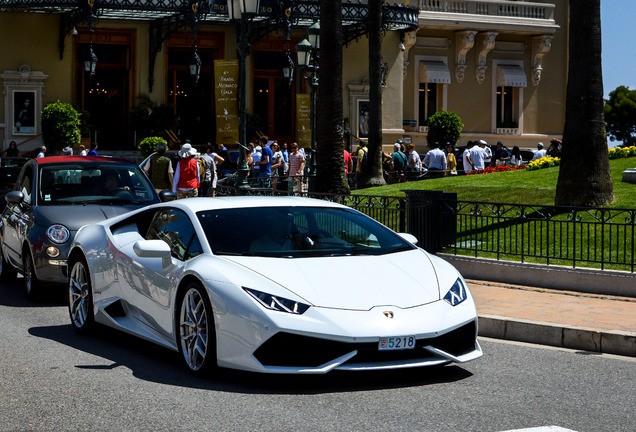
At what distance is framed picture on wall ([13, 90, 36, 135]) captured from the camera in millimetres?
37750

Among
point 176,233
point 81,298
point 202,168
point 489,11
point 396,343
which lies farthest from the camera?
point 489,11

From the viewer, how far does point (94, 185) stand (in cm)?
1336

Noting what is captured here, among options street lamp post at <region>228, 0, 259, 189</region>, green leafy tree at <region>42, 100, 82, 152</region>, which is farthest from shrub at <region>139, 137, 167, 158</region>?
street lamp post at <region>228, 0, 259, 189</region>

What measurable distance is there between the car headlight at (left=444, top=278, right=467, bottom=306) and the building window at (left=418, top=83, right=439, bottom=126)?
4225 cm

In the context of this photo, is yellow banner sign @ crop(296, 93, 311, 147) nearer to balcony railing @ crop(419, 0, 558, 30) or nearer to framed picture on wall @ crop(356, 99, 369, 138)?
framed picture on wall @ crop(356, 99, 369, 138)

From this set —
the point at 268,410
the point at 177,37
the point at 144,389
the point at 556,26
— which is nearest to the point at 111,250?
the point at 144,389

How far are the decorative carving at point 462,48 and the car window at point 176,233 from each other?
41.5 metres

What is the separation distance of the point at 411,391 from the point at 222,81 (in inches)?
1061

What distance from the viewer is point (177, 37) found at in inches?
1617

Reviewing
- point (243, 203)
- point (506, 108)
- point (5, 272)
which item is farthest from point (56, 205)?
point (506, 108)

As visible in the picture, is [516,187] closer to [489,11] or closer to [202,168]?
[202,168]

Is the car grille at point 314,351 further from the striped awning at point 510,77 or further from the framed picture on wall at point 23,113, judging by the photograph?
the striped awning at point 510,77

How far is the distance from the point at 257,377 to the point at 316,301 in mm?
919

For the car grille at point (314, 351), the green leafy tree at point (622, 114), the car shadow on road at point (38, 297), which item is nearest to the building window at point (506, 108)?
the green leafy tree at point (622, 114)
